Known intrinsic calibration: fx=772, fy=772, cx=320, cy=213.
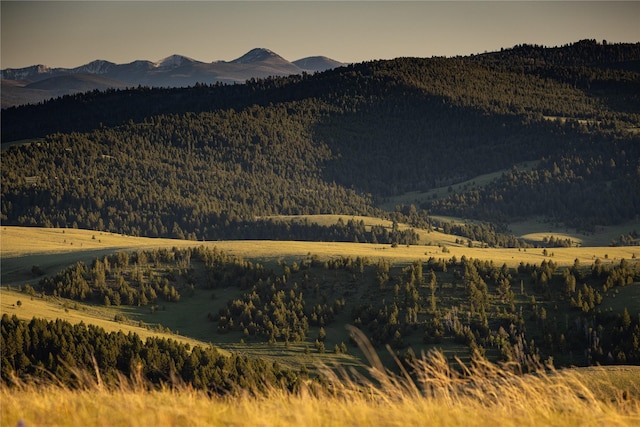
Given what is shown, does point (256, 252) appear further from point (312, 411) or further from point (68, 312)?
point (312, 411)

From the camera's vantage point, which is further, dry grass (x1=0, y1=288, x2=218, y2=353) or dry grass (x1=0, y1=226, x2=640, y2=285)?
dry grass (x1=0, y1=226, x2=640, y2=285)

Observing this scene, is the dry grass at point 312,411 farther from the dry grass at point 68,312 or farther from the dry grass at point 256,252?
the dry grass at point 256,252

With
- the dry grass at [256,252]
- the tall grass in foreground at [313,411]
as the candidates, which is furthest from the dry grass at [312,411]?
the dry grass at [256,252]

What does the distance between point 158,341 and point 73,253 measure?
5758 cm

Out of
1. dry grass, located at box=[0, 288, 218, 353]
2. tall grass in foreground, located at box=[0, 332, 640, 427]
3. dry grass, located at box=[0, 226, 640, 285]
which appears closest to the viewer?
tall grass in foreground, located at box=[0, 332, 640, 427]

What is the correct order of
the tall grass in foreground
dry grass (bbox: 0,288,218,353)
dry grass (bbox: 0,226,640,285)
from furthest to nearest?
1. dry grass (bbox: 0,226,640,285)
2. dry grass (bbox: 0,288,218,353)
3. the tall grass in foreground

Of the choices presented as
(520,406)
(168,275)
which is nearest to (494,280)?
(168,275)

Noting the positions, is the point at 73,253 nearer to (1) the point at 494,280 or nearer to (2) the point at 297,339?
(2) the point at 297,339

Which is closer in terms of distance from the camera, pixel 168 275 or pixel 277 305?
pixel 277 305

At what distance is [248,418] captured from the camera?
392 inches

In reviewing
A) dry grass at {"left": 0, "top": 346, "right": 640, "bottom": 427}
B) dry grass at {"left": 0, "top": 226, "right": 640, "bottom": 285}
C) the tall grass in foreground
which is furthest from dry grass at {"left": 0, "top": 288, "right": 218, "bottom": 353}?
the tall grass in foreground

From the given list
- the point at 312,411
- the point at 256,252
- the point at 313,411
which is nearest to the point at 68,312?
the point at 256,252

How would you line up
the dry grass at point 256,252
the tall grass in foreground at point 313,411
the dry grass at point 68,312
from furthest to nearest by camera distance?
the dry grass at point 256,252, the dry grass at point 68,312, the tall grass in foreground at point 313,411

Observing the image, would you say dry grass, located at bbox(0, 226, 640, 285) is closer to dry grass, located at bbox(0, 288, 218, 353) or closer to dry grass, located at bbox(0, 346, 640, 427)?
dry grass, located at bbox(0, 288, 218, 353)
